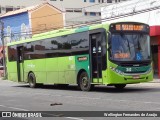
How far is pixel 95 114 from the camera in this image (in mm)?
12773

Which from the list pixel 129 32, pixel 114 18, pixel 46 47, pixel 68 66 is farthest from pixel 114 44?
pixel 114 18

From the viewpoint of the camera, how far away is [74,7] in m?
89.1

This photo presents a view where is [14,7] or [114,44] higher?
[14,7]

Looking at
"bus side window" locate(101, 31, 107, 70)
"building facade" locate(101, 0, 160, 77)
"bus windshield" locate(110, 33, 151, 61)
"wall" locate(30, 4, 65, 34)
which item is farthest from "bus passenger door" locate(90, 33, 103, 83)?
"wall" locate(30, 4, 65, 34)

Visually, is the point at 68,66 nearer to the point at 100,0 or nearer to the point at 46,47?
the point at 46,47

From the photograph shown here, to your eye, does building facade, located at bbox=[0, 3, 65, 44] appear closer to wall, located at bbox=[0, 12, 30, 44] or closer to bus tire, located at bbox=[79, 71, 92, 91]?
wall, located at bbox=[0, 12, 30, 44]

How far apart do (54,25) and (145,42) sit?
36.8m

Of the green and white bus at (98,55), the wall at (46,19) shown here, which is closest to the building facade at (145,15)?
the green and white bus at (98,55)

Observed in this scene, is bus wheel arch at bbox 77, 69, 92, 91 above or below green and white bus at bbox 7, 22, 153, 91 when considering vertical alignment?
below

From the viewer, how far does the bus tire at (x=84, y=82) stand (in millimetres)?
21797

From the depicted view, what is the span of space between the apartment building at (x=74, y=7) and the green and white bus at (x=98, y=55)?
44056 millimetres

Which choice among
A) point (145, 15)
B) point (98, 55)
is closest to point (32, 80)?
point (98, 55)

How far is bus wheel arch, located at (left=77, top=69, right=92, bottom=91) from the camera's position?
21812 mm

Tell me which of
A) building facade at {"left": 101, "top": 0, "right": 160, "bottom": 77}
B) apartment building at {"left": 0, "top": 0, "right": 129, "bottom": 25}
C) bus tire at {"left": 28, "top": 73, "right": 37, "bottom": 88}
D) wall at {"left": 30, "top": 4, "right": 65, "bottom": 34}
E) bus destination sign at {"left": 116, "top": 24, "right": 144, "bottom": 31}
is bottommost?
bus tire at {"left": 28, "top": 73, "right": 37, "bottom": 88}
